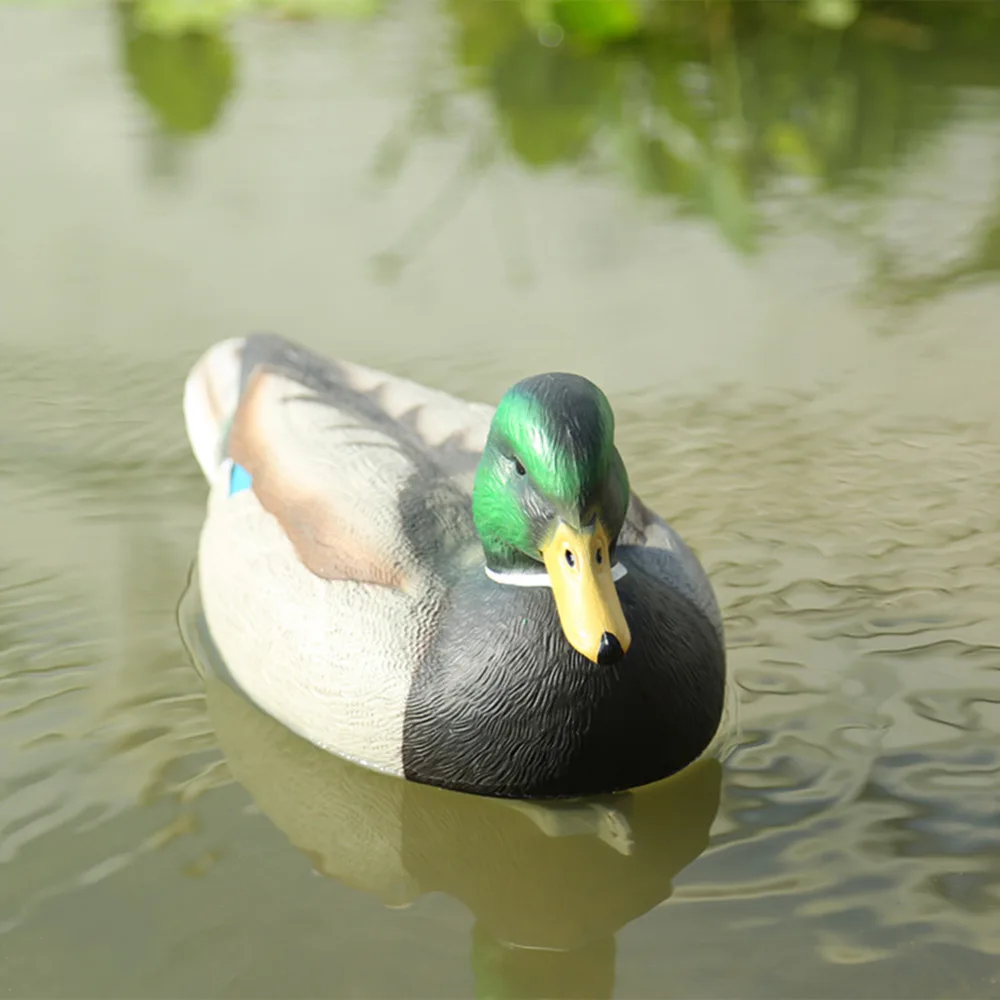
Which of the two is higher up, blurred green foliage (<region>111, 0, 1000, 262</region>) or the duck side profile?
blurred green foliage (<region>111, 0, 1000, 262</region>)

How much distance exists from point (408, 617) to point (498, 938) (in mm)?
695

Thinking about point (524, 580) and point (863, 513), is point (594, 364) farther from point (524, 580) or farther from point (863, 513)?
point (524, 580)

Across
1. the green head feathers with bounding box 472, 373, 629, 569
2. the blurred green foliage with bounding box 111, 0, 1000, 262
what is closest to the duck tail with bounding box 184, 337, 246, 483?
the green head feathers with bounding box 472, 373, 629, 569

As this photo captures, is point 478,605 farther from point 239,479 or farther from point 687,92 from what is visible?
point 687,92

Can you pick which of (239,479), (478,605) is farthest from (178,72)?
(478,605)

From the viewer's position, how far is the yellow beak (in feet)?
9.73

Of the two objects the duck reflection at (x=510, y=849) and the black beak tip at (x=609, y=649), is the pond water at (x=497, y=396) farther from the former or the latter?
the black beak tip at (x=609, y=649)

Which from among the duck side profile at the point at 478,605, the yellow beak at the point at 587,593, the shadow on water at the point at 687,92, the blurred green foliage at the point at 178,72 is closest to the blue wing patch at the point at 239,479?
the duck side profile at the point at 478,605

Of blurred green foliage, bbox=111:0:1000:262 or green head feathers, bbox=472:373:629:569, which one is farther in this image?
blurred green foliage, bbox=111:0:1000:262

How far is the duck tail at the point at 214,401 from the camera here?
439 centimetres

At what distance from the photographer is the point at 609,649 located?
9.69ft

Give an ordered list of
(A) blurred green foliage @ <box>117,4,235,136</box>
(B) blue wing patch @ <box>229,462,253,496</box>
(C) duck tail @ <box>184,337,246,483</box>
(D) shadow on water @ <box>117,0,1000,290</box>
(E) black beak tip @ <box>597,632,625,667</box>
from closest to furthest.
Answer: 1. (E) black beak tip @ <box>597,632,625,667</box>
2. (B) blue wing patch @ <box>229,462,253,496</box>
3. (C) duck tail @ <box>184,337,246,483</box>
4. (D) shadow on water @ <box>117,0,1000,290</box>
5. (A) blurred green foliage @ <box>117,4,235,136</box>

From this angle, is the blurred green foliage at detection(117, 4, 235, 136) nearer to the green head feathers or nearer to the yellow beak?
the green head feathers

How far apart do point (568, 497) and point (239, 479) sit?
1.32 meters
